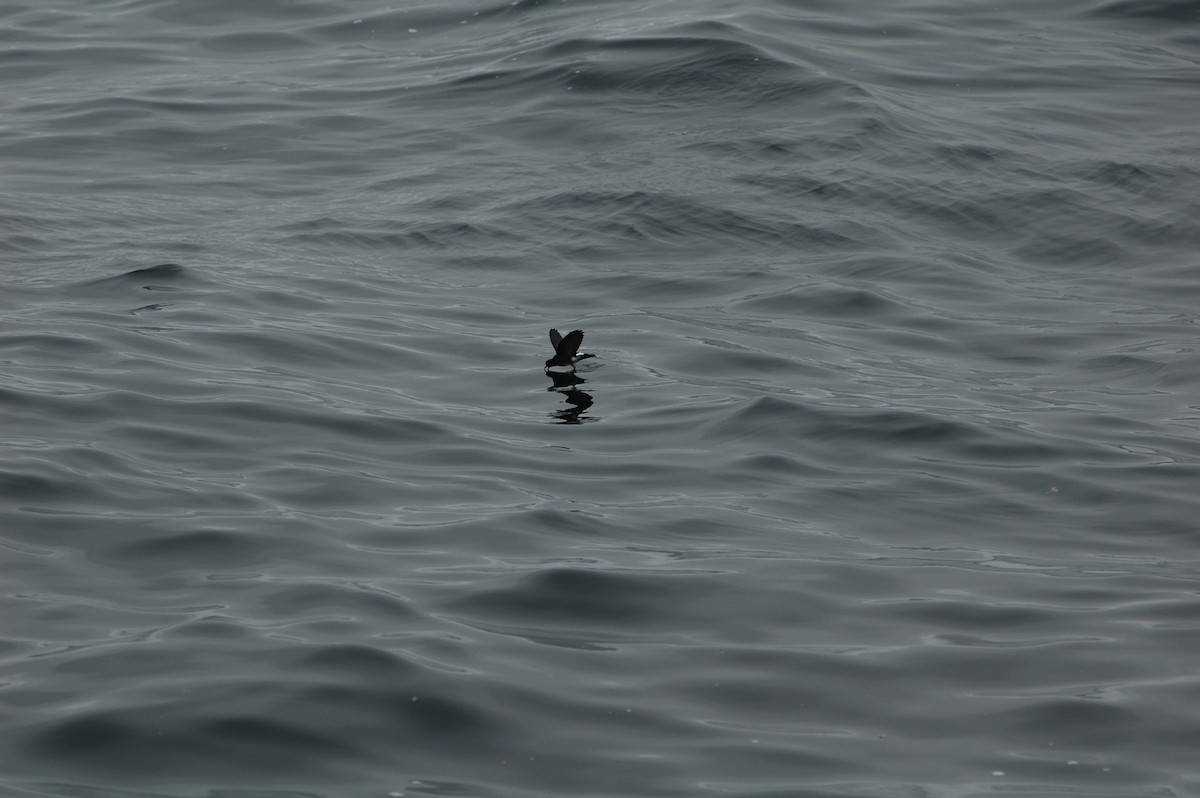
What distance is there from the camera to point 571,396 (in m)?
9.62

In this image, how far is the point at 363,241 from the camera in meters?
13.0

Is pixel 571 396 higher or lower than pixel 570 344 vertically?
lower

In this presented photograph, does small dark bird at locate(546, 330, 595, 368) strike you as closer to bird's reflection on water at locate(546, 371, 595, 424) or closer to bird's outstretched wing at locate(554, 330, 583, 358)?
bird's outstretched wing at locate(554, 330, 583, 358)

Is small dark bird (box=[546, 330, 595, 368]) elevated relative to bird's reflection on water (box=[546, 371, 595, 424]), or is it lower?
elevated

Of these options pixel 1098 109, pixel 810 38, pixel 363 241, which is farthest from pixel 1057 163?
pixel 363 241

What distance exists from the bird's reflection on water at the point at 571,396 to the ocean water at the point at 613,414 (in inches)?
5.3

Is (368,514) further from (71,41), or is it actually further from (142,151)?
(71,41)

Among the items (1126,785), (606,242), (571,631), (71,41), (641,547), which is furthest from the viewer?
(71,41)

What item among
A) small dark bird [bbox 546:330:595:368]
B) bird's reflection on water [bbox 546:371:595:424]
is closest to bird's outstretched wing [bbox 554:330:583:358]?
small dark bird [bbox 546:330:595:368]

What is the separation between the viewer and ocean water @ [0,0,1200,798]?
551 centimetres

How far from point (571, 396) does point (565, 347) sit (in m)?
0.38

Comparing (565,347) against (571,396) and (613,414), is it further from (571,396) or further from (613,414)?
(613,414)

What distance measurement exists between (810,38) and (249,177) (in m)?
7.23

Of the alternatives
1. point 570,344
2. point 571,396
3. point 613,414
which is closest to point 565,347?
point 570,344
